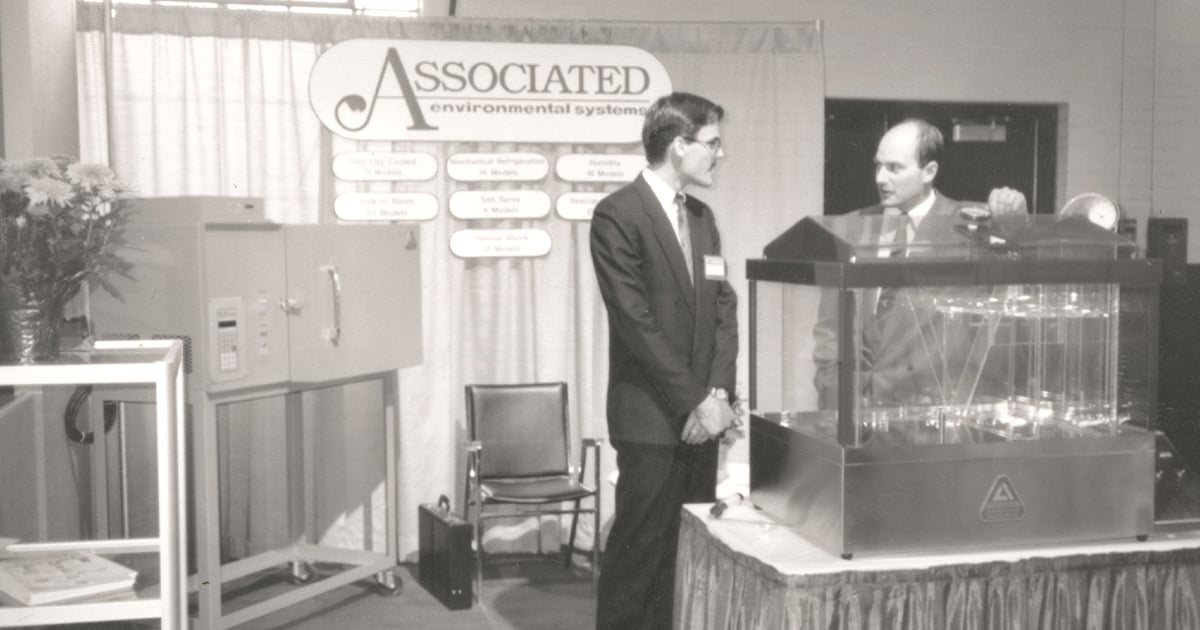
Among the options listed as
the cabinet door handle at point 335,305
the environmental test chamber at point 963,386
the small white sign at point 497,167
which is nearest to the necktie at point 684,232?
the environmental test chamber at point 963,386

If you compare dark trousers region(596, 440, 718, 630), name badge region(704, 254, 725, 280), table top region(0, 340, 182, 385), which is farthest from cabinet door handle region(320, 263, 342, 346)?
table top region(0, 340, 182, 385)

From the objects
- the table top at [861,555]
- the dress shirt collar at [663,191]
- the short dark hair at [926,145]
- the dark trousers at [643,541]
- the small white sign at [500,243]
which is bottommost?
the dark trousers at [643,541]

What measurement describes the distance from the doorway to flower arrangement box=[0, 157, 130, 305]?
3729mm

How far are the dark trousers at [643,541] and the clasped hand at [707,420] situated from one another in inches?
3.4

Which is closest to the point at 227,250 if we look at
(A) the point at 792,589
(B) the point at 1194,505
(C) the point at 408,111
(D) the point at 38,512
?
(D) the point at 38,512

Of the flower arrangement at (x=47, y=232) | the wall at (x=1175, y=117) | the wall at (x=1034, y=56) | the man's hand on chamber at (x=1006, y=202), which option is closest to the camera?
the flower arrangement at (x=47, y=232)

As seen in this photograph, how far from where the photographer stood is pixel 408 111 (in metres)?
4.95

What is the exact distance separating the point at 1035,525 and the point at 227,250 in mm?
2700

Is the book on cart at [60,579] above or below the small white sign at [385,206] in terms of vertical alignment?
below

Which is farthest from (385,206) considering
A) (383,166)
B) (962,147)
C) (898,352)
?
(898,352)

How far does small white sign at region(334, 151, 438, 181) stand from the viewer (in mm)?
4902

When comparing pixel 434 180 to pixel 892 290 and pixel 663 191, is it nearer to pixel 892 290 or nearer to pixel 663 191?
pixel 663 191

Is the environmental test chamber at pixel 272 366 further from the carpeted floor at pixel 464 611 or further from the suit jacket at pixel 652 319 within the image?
the suit jacket at pixel 652 319

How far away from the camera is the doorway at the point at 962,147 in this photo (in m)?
5.56
